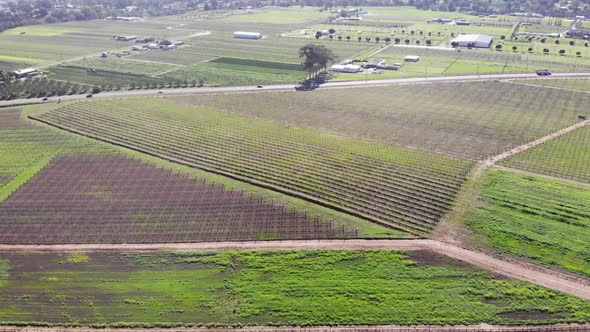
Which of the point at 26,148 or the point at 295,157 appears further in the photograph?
the point at 26,148

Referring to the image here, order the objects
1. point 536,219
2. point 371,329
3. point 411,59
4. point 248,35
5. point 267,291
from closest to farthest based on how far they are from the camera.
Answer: point 371,329
point 267,291
point 536,219
point 411,59
point 248,35

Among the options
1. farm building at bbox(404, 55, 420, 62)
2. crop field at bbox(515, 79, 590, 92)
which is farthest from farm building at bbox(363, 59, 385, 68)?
crop field at bbox(515, 79, 590, 92)

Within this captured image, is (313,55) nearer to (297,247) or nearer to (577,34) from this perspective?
(297,247)

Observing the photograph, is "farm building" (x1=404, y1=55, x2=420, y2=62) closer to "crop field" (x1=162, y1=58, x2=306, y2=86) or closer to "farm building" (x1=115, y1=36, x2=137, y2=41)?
"crop field" (x1=162, y1=58, x2=306, y2=86)

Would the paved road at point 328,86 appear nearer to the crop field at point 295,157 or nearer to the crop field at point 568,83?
the crop field at point 568,83

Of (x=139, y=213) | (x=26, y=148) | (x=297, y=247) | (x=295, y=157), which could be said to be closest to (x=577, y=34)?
(x=295, y=157)
